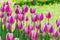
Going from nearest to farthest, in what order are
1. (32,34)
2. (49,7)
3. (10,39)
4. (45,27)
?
(10,39) < (32,34) < (45,27) < (49,7)

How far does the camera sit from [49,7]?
9.63m

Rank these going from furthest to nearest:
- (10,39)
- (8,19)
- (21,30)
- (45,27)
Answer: (21,30), (8,19), (45,27), (10,39)

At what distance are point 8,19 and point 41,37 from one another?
0.62 meters

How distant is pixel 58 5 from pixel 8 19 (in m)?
5.87

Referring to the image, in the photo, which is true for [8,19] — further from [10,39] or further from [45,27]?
[10,39]

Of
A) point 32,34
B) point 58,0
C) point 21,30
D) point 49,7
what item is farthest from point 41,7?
point 32,34

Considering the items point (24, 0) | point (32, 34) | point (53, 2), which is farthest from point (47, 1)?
point (32, 34)

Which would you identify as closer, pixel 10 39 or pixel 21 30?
pixel 10 39

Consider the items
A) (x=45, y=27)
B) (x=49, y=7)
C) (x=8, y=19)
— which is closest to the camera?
(x=45, y=27)

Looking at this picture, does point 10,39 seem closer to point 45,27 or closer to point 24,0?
point 45,27

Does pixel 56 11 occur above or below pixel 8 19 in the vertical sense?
below

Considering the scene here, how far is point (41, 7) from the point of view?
31.9 feet

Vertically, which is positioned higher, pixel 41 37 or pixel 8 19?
pixel 8 19

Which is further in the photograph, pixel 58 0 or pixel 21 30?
pixel 58 0
